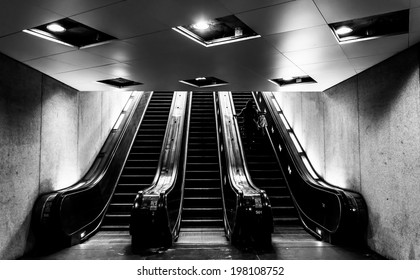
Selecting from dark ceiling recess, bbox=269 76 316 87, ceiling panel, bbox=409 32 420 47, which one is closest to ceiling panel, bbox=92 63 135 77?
dark ceiling recess, bbox=269 76 316 87

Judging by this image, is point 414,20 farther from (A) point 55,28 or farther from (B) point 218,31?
(A) point 55,28

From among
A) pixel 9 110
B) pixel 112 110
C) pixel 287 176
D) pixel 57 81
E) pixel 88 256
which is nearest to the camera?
pixel 9 110

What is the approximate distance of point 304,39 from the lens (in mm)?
3678

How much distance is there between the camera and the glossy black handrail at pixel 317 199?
4.93m

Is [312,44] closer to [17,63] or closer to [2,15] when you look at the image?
[2,15]

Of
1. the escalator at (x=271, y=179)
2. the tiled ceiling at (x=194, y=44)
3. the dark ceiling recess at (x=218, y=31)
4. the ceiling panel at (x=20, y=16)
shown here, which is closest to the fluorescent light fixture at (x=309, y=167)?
the escalator at (x=271, y=179)

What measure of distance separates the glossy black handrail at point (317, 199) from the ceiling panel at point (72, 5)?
4338 mm

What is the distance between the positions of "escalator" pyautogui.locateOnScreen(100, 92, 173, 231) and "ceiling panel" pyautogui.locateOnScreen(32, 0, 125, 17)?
4312 millimetres

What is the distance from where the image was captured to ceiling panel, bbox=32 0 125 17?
8.90 ft

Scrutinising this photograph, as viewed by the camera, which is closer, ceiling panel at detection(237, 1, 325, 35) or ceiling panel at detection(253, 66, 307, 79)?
ceiling panel at detection(237, 1, 325, 35)

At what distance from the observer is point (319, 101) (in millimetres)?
6895

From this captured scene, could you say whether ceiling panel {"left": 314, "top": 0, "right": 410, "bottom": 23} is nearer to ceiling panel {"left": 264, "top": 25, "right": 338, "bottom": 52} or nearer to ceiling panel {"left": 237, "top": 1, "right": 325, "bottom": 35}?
ceiling panel {"left": 237, "top": 1, "right": 325, "bottom": 35}

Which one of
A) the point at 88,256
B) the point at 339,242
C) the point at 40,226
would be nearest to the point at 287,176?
the point at 339,242
